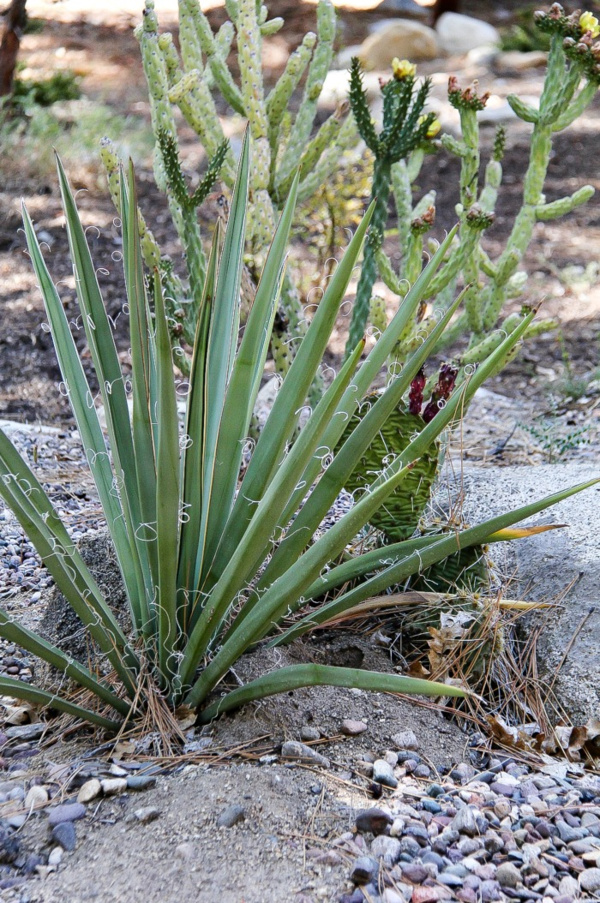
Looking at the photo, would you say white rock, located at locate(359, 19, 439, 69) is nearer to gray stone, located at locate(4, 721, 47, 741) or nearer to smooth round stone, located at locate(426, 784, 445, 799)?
gray stone, located at locate(4, 721, 47, 741)

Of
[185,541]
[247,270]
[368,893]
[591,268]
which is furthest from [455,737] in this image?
[591,268]

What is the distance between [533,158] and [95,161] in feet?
12.6

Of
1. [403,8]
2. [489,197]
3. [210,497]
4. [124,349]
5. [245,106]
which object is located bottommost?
[403,8]

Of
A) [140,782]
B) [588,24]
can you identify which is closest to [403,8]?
[588,24]

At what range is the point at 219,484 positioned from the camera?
73.2 inches

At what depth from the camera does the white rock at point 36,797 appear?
1.55m

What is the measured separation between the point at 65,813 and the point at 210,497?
2.10 ft

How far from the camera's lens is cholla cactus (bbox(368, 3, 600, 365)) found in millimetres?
2977

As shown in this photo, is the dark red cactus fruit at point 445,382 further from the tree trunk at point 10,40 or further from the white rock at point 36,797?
the tree trunk at point 10,40

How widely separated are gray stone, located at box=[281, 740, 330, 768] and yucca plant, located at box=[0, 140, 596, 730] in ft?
0.41

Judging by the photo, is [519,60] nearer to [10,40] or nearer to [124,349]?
[10,40]

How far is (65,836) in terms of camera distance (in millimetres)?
1462

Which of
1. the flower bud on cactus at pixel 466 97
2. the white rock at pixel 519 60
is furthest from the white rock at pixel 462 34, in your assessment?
the flower bud on cactus at pixel 466 97

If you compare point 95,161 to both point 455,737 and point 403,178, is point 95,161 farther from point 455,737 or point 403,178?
point 455,737
